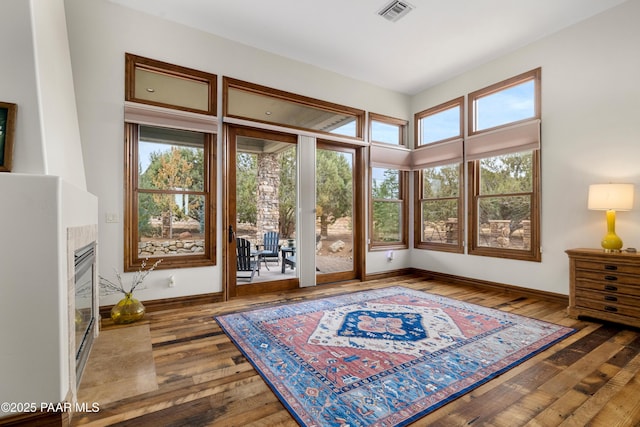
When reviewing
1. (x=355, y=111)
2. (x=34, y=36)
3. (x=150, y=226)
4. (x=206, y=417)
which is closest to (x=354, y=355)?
(x=206, y=417)

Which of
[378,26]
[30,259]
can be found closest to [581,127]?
[378,26]

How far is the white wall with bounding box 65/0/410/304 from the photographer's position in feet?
10.4

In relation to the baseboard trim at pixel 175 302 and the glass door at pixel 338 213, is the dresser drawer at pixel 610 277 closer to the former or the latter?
the glass door at pixel 338 213

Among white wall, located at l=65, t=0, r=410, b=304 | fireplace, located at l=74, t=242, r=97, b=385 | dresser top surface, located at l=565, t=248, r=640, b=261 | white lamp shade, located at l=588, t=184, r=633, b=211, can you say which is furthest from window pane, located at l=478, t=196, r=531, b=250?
fireplace, located at l=74, t=242, r=97, b=385

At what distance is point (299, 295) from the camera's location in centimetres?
413

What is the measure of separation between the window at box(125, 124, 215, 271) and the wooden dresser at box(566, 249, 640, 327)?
4.05m

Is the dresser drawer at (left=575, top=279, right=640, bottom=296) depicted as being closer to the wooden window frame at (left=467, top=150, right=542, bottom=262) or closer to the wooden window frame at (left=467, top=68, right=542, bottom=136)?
the wooden window frame at (left=467, top=150, right=542, bottom=262)

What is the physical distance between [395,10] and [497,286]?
3.79 m

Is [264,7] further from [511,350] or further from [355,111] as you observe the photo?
[511,350]

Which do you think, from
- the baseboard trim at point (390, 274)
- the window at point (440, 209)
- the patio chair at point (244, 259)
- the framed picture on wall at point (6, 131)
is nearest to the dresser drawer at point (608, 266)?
the window at point (440, 209)

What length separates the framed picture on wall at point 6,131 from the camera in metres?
1.69

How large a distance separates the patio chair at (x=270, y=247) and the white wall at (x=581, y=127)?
10.5ft

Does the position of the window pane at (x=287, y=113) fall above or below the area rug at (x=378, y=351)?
above

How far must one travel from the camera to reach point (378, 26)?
3672 mm
